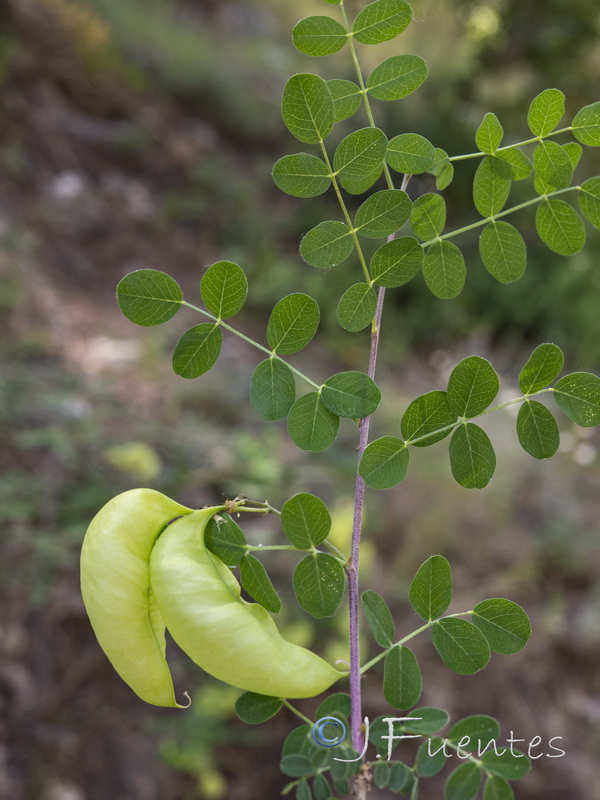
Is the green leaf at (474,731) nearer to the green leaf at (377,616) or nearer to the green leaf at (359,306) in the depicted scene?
the green leaf at (377,616)

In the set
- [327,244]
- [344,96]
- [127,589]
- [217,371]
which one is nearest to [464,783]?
[127,589]

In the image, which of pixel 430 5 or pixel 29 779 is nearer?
pixel 29 779

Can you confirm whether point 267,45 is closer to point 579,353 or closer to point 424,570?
point 579,353

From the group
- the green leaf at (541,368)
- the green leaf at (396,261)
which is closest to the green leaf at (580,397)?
the green leaf at (541,368)

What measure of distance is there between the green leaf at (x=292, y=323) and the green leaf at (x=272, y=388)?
0.5 inches

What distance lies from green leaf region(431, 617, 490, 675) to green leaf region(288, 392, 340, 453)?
5.1 inches

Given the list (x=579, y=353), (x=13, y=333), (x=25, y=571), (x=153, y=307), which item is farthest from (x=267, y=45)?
(x=153, y=307)

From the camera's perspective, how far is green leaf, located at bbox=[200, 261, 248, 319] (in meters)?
0.45

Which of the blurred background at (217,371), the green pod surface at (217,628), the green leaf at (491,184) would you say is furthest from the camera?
the blurred background at (217,371)

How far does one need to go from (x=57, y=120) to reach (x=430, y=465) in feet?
8.30

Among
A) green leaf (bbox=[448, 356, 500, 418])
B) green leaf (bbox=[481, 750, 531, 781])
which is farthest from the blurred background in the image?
green leaf (bbox=[481, 750, 531, 781])

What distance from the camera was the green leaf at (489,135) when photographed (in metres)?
0.45

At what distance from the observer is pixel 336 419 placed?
44 cm

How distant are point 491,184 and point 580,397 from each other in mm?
157
